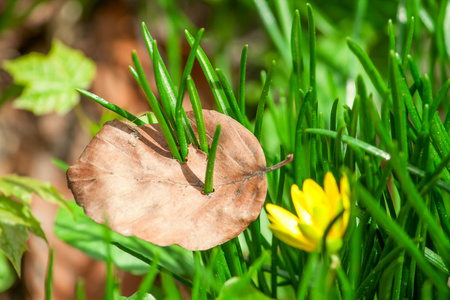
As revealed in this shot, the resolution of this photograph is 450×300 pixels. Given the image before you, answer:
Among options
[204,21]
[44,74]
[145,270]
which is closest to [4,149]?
[44,74]

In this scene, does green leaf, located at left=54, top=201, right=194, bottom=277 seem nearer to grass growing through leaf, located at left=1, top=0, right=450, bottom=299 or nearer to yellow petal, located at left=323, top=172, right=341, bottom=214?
grass growing through leaf, located at left=1, top=0, right=450, bottom=299

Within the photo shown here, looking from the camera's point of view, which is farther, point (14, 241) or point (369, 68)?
point (14, 241)

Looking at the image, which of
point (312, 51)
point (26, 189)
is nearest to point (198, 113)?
point (312, 51)

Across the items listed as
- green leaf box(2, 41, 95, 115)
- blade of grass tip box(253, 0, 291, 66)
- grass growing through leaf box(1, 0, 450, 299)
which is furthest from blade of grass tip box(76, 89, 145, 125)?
green leaf box(2, 41, 95, 115)

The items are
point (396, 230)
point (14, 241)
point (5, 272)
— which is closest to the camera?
point (396, 230)

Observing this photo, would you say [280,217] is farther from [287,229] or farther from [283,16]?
[283,16]

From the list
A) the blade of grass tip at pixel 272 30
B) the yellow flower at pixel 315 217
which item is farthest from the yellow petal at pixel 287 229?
the blade of grass tip at pixel 272 30

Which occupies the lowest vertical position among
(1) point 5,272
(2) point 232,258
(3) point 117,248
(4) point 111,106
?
(1) point 5,272
